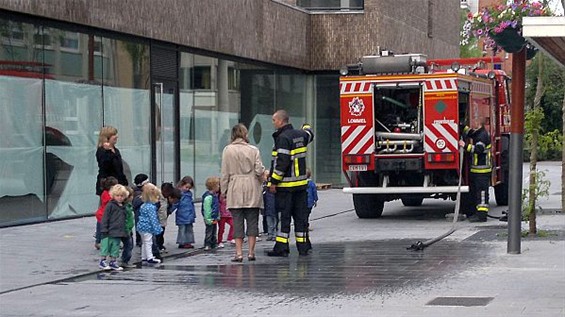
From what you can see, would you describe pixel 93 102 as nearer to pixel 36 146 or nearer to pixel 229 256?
pixel 36 146

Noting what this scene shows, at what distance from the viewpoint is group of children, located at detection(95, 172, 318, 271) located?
12492 mm

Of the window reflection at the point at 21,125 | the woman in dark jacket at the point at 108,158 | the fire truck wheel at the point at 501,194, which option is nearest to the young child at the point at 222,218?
the woman in dark jacket at the point at 108,158

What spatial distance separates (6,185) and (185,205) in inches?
157

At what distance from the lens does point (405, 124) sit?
1920 cm

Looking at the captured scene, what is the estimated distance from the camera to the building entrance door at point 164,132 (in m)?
21.9

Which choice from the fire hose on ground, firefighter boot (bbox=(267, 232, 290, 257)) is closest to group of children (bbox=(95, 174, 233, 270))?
firefighter boot (bbox=(267, 232, 290, 257))

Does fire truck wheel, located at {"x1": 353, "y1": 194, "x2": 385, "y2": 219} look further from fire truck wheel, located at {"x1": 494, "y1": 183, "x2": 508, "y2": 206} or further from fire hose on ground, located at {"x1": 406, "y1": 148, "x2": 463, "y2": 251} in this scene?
fire truck wheel, located at {"x1": 494, "y1": 183, "x2": 508, "y2": 206}

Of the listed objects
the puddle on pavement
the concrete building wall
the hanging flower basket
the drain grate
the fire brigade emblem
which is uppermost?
the concrete building wall

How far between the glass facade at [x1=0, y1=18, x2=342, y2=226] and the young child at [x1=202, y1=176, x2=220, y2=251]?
4.02 meters

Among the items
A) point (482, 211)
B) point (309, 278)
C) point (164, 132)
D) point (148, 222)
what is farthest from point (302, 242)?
point (164, 132)

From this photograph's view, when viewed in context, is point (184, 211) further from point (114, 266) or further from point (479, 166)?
point (479, 166)

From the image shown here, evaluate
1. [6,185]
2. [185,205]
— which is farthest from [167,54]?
[185,205]

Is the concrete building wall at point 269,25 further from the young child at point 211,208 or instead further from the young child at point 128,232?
the young child at point 128,232

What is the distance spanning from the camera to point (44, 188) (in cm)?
1805
